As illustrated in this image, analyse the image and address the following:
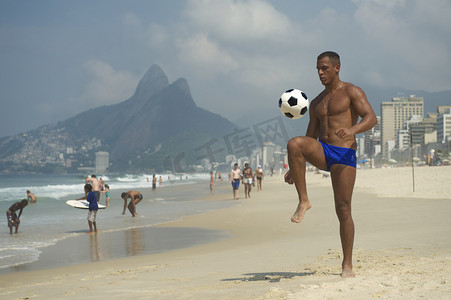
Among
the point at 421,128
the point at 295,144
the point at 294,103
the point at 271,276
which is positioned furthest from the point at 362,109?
the point at 421,128

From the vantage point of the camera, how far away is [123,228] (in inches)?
509

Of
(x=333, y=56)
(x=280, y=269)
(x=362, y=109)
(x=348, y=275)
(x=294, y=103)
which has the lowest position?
(x=280, y=269)

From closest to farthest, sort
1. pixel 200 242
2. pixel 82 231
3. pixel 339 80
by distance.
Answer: pixel 339 80
pixel 200 242
pixel 82 231

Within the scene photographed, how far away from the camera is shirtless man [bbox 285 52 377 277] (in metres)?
4.34

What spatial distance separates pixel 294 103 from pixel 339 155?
1194 millimetres

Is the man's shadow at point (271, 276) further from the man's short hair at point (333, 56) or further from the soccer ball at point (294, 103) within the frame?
the man's short hair at point (333, 56)

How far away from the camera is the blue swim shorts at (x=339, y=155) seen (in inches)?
173

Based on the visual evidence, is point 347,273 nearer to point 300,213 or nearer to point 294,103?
point 300,213

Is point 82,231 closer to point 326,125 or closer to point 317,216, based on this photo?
point 317,216

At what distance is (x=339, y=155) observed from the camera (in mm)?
4410

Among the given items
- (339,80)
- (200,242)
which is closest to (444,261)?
(339,80)

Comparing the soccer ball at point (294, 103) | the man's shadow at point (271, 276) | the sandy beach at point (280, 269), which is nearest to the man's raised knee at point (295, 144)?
the soccer ball at point (294, 103)

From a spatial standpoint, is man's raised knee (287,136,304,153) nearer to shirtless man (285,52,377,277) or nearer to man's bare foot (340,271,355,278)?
shirtless man (285,52,377,277)

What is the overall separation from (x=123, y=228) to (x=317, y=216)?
5.61 meters
